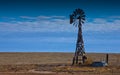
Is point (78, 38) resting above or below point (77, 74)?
above

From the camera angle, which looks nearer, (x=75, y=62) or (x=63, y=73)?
(x=63, y=73)

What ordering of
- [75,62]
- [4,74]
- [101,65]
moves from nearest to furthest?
[4,74] < [101,65] < [75,62]

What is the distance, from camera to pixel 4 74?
5859 cm

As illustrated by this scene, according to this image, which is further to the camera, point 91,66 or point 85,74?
point 91,66

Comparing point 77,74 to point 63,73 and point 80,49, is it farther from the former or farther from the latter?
point 80,49

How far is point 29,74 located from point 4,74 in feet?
11.6

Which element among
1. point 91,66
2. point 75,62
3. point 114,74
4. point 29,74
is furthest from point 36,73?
point 75,62

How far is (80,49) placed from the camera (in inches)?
3147

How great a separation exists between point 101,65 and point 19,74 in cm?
2089

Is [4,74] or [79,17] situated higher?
[79,17]

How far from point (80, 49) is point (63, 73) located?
62.9 ft

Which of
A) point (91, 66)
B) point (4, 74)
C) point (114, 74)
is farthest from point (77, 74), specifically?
point (91, 66)

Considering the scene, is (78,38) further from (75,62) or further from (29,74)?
(29,74)

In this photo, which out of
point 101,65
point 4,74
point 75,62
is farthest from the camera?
point 75,62
